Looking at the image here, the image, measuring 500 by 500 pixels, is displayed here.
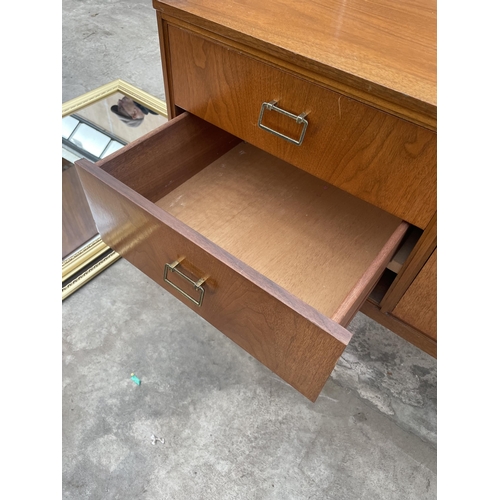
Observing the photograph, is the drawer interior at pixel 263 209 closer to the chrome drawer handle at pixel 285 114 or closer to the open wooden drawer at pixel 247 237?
the open wooden drawer at pixel 247 237

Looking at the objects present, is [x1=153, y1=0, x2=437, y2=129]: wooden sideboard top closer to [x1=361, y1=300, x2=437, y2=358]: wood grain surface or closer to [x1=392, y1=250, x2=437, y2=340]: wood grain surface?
[x1=392, y1=250, x2=437, y2=340]: wood grain surface

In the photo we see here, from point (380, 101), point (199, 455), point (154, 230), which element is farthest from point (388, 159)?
point (199, 455)

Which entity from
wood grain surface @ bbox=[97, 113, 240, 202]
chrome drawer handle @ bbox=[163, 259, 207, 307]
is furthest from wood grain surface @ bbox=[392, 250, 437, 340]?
wood grain surface @ bbox=[97, 113, 240, 202]

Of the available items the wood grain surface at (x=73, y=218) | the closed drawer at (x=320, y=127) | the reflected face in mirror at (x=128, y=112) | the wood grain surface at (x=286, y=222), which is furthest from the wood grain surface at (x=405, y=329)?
the reflected face in mirror at (x=128, y=112)

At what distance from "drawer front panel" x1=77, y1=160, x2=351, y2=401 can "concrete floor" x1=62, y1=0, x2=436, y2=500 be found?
22cm

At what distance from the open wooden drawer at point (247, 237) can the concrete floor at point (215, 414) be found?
0.21 m

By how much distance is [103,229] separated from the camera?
25.0 inches

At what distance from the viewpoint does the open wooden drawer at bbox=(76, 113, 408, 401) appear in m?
0.44

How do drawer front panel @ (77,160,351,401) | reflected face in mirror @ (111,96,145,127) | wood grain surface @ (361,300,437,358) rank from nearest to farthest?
1. drawer front panel @ (77,160,351,401)
2. wood grain surface @ (361,300,437,358)
3. reflected face in mirror @ (111,96,145,127)

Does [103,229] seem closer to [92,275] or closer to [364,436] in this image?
[92,275]

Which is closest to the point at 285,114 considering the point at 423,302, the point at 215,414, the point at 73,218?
the point at 423,302

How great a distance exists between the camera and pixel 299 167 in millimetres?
552

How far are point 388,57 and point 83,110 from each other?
3.15 feet

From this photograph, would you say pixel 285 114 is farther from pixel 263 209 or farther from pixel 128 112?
pixel 128 112
